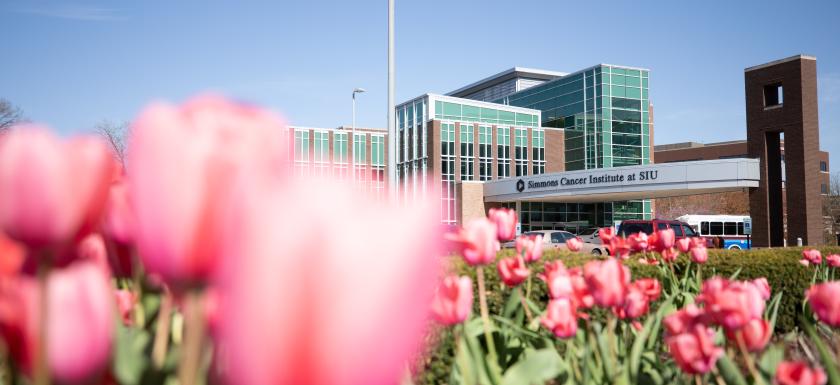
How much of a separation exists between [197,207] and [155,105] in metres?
0.09

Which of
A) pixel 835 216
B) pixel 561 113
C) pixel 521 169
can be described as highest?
pixel 561 113

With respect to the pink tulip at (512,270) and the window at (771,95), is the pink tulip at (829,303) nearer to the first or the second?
the pink tulip at (512,270)

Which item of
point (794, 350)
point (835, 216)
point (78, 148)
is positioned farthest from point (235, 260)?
point (835, 216)

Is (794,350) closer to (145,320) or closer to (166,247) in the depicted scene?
(145,320)

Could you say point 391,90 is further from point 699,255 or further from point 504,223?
point 504,223

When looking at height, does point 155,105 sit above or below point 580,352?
above

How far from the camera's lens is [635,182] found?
34.4 meters

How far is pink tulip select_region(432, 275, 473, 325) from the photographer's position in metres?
1.94

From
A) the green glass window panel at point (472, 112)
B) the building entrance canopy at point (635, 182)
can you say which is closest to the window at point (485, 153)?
the green glass window panel at point (472, 112)

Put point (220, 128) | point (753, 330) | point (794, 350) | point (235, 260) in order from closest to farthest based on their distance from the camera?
point (235, 260)
point (220, 128)
point (753, 330)
point (794, 350)

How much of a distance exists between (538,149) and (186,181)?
52238 millimetres

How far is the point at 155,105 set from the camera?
0.49 m

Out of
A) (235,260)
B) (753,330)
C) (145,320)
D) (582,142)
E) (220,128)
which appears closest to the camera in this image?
(235,260)

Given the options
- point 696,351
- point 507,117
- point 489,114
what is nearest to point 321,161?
point 696,351
